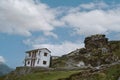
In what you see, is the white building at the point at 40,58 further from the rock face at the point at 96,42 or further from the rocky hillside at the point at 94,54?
the rock face at the point at 96,42

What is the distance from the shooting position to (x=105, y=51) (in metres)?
137

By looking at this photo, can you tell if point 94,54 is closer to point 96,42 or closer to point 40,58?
point 96,42

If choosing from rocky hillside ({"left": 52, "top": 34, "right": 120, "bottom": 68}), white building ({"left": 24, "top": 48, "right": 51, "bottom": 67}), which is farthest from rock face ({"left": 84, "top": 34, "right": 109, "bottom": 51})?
white building ({"left": 24, "top": 48, "right": 51, "bottom": 67})

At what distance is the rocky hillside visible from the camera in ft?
426

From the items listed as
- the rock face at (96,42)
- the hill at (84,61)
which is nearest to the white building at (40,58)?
the hill at (84,61)

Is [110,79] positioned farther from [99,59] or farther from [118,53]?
[118,53]

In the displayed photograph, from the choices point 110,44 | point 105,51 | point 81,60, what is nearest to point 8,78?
point 81,60

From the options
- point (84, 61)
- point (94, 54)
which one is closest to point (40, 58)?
point (84, 61)

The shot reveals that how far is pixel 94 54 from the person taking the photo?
5325 inches

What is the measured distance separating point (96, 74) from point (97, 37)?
75.8m

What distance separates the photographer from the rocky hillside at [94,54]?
12975cm

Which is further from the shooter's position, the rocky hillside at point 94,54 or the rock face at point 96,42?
the rock face at point 96,42

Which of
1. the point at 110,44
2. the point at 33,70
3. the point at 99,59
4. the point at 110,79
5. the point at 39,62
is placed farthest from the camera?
the point at 110,44

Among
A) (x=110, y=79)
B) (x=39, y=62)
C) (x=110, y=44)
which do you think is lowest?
(x=110, y=79)
